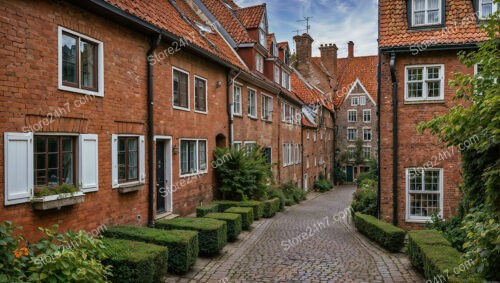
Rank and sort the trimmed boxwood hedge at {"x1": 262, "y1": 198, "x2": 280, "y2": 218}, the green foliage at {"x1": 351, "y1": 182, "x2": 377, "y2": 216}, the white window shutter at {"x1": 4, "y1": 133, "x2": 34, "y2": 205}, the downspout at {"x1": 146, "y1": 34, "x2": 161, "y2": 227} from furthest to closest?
the trimmed boxwood hedge at {"x1": 262, "y1": 198, "x2": 280, "y2": 218} < the green foliage at {"x1": 351, "y1": 182, "x2": 377, "y2": 216} < the downspout at {"x1": 146, "y1": 34, "x2": 161, "y2": 227} < the white window shutter at {"x1": 4, "y1": 133, "x2": 34, "y2": 205}

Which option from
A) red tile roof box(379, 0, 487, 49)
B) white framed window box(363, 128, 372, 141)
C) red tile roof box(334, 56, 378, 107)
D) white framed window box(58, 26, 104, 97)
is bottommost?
white framed window box(363, 128, 372, 141)

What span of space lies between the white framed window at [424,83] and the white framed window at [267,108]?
34.0ft

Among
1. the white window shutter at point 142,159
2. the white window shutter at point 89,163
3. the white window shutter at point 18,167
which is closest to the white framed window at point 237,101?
the white window shutter at point 142,159

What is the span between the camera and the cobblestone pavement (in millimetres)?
9078

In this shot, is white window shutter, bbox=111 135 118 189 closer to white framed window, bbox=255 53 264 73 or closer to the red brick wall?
the red brick wall

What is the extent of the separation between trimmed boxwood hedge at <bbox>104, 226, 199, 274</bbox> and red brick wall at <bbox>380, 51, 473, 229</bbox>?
8.85m

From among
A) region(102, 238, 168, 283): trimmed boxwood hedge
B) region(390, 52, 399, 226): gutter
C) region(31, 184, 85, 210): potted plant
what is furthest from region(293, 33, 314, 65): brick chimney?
region(102, 238, 168, 283): trimmed boxwood hedge

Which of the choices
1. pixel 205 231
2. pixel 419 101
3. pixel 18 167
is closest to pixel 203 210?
pixel 205 231

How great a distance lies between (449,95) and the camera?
14.4 metres

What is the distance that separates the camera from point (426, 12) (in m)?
15.3

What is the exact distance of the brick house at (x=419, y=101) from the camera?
47.3 feet

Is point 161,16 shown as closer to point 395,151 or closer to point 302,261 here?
point 302,261

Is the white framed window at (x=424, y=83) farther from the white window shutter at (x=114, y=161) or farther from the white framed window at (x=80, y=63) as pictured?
the white framed window at (x=80, y=63)

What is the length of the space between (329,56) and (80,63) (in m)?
45.3
